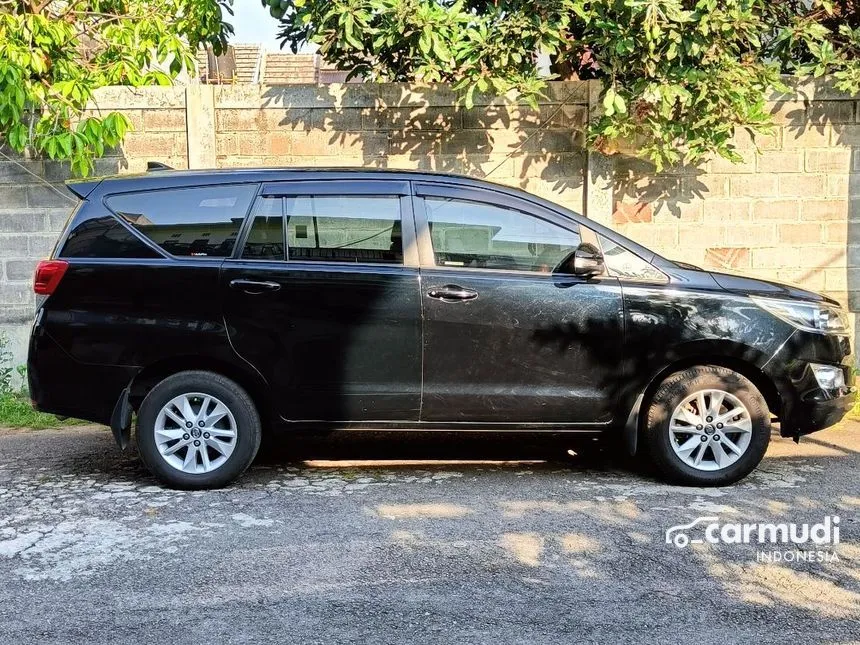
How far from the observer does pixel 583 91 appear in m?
8.25

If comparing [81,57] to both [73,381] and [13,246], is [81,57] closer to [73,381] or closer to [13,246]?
[13,246]

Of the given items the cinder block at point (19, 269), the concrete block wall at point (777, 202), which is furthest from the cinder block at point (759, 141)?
the cinder block at point (19, 269)

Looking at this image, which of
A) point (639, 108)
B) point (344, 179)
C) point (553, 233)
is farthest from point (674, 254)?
point (344, 179)

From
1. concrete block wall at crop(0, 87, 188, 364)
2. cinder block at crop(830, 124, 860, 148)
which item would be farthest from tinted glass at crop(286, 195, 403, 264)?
cinder block at crop(830, 124, 860, 148)

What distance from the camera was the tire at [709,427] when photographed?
544 centimetres

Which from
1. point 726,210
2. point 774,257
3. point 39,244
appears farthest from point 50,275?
point 774,257

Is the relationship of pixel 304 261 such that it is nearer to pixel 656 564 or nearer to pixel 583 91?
pixel 656 564

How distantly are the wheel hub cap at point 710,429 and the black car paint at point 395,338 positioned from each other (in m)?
0.24

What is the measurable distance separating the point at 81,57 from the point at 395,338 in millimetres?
5081

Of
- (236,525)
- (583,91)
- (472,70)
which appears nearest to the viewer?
(236,525)

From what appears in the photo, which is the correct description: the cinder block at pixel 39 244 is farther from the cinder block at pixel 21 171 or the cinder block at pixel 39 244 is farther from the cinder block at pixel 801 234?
the cinder block at pixel 801 234

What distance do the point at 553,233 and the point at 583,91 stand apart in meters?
3.13

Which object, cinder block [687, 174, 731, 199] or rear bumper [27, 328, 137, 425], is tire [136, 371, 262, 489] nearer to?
rear bumper [27, 328, 137, 425]

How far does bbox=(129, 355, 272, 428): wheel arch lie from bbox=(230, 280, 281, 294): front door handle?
43 cm
